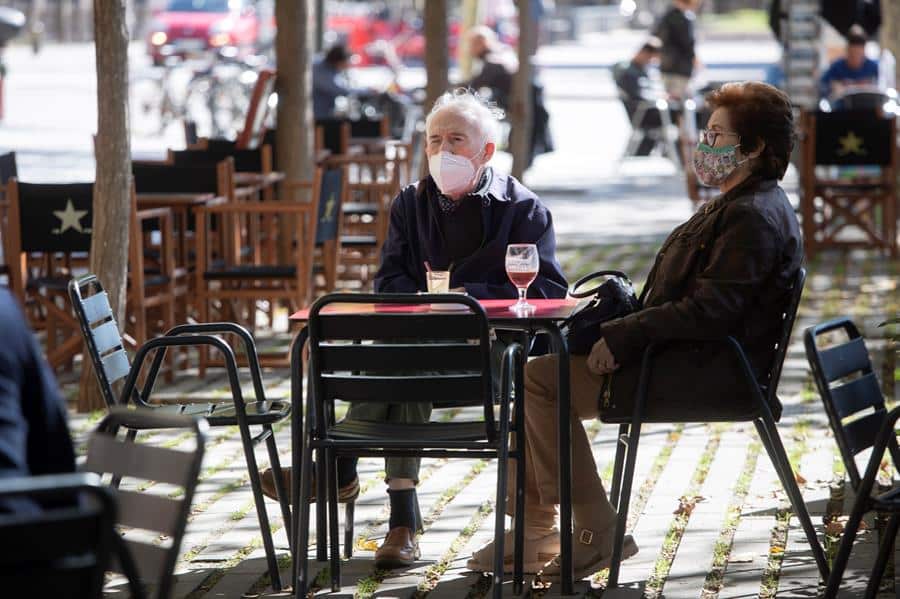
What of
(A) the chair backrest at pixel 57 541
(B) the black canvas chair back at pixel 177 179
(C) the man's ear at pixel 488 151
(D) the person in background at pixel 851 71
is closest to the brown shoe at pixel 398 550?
(C) the man's ear at pixel 488 151

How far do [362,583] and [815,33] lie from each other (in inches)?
474

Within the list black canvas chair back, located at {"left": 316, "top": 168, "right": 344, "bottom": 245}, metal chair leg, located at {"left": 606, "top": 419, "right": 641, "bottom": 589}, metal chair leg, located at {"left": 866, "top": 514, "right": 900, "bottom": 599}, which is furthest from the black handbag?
black canvas chair back, located at {"left": 316, "top": 168, "right": 344, "bottom": 245}

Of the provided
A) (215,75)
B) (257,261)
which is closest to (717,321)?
(257,261)

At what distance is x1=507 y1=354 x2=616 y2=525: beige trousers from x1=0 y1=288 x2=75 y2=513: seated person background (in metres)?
2.37

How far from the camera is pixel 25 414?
3.23 meters

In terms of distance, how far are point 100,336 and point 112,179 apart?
9.25 feet

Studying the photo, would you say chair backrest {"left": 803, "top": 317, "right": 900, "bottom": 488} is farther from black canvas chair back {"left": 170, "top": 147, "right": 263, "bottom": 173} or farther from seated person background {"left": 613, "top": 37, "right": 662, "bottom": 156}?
seated person background {"left": 613, "top": 37, "right": 662, "bottom": 156}

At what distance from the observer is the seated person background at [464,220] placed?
6.03m

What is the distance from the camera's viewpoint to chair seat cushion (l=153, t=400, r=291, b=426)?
17.9ft

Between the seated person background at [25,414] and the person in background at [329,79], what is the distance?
14.8 meters

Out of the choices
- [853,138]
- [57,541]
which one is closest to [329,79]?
[853,138]

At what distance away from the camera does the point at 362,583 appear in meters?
5.46

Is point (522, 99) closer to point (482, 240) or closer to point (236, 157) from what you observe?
point (236, 157)

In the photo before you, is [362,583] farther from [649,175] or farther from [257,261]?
[649,175]
